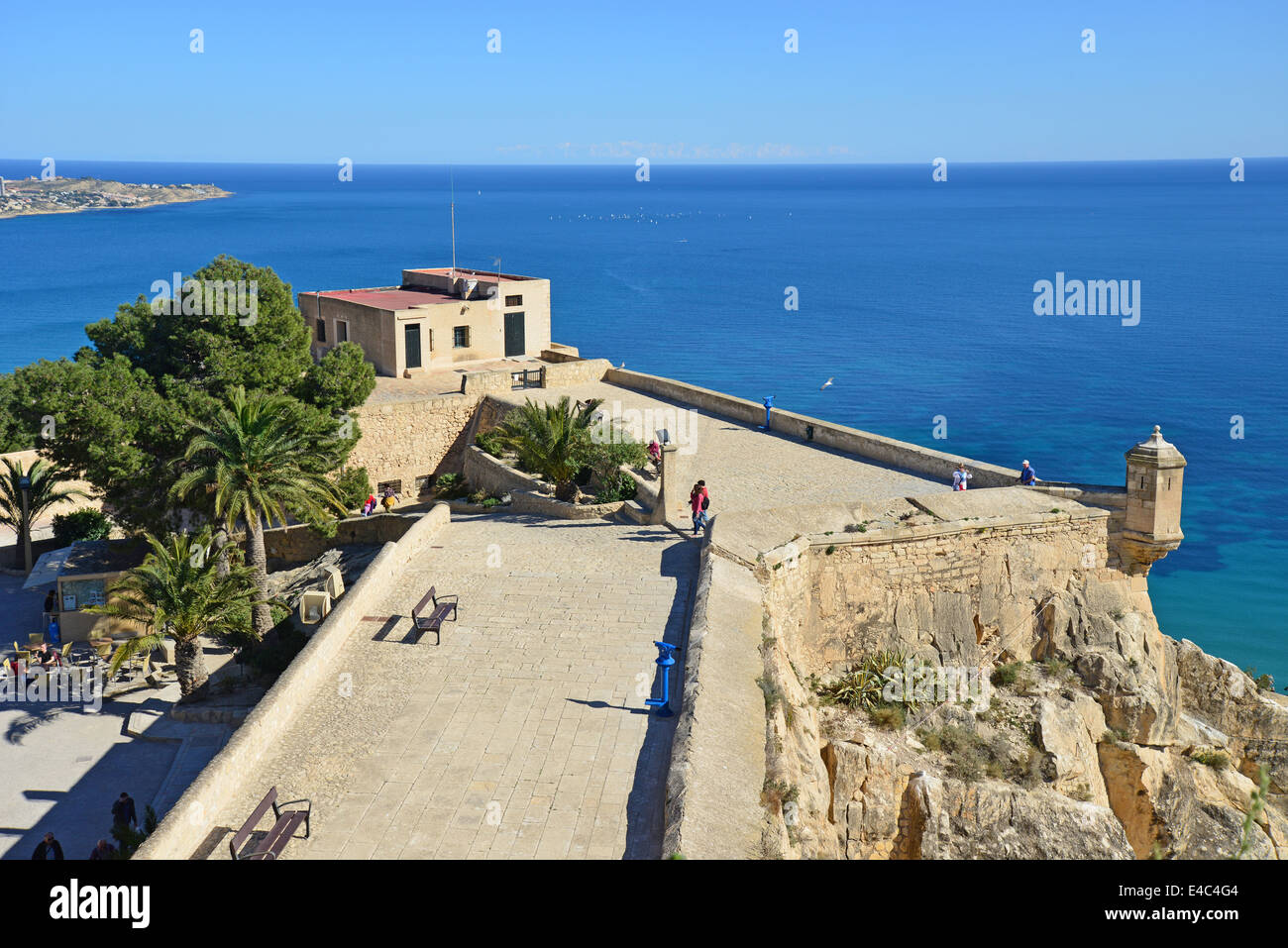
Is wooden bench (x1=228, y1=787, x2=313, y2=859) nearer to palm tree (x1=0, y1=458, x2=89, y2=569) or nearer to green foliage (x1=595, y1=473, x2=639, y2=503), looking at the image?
green foliage (x1=595, y1=473, x2=639, y2=503)

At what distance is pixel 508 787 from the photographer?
34.4 feet

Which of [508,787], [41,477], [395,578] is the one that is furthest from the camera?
[41,477]

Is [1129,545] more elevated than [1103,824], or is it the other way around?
[1129,545]

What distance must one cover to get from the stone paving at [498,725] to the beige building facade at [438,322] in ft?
46.8

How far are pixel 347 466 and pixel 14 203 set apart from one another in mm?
204643

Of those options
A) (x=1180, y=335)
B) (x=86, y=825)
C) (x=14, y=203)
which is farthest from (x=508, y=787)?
(x=14, y=203)

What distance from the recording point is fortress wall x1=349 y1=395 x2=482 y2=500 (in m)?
26.0

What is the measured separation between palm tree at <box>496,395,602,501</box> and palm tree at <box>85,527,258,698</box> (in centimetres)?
569

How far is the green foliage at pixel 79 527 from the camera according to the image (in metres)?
27.1

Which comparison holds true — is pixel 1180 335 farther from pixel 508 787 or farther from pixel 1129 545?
pixel 508 787

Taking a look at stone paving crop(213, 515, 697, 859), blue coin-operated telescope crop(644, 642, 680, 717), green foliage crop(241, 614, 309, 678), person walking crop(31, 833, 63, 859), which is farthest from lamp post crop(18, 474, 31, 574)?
blue coin-operated telescope crop(644, 642, 680, 717)

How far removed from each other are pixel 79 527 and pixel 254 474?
10348 millimetres

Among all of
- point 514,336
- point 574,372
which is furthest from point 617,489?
point 514,336

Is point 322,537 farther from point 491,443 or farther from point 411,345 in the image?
point 411,345
